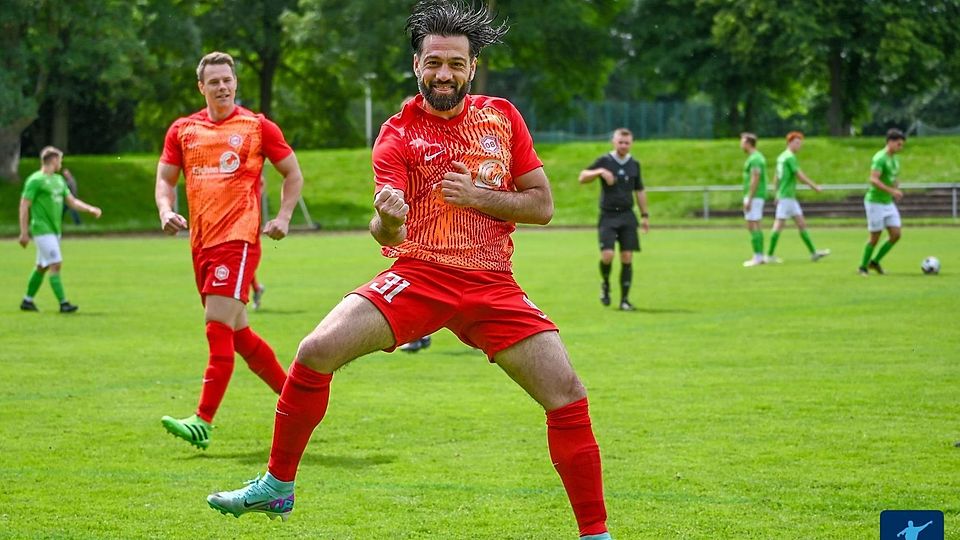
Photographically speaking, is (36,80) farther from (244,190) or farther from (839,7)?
(244,190)

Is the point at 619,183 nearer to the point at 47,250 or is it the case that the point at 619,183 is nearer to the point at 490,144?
the point at 47,250

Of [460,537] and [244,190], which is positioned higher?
[244,190]

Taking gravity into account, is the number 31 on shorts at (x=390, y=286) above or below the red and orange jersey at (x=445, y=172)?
below

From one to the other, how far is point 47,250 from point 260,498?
13478 millimetres

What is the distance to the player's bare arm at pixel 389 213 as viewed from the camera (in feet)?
17.0

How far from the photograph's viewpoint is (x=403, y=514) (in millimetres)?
6738

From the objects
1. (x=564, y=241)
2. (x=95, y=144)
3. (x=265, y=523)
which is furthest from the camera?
(x=95, y=144)

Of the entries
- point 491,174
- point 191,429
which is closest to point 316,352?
point 491,174

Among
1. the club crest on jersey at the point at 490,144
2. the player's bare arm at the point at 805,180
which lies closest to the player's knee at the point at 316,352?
the club crest on jersey at the point at 490,144

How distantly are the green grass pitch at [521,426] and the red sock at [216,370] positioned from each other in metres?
0.30

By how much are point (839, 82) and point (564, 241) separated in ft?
97.6

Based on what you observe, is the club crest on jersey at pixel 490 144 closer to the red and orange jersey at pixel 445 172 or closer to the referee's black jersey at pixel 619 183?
the red and orange jersey at pixel 445 172

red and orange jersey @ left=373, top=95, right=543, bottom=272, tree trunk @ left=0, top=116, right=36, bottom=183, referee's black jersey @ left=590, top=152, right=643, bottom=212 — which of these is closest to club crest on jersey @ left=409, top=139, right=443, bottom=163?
red and orange jersey @ left=373, top=95, right=543, bottom=272

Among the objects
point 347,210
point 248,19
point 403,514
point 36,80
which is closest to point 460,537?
point 403,514
